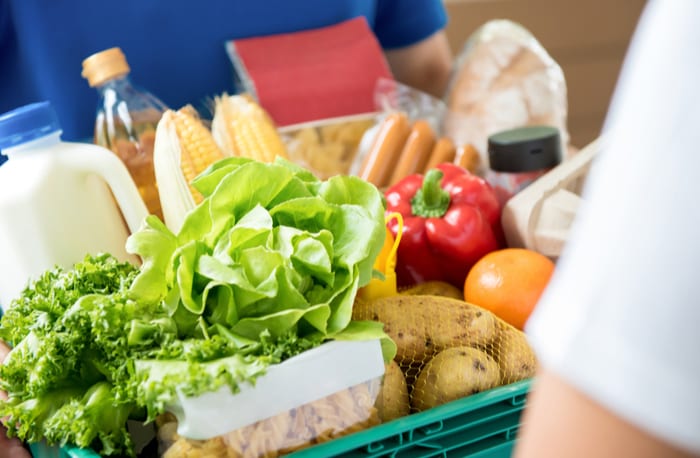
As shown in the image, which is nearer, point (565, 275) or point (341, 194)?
point (565, 275)

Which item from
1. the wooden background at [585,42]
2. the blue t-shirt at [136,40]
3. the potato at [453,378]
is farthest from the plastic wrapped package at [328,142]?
the wooden background at [585,42]

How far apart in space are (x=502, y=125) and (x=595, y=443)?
1002 mm

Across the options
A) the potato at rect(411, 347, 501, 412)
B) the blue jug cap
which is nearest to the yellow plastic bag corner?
the potato at rect(411, 347, 501, 412)

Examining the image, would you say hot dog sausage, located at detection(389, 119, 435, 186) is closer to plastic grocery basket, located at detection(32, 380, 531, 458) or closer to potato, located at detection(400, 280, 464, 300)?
potato, located at detection(400, 280, 464, 300)

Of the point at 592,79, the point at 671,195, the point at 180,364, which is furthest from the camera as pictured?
the point at 592,79

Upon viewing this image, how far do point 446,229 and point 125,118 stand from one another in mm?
415

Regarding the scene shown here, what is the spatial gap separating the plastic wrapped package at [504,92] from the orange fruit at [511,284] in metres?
0.37

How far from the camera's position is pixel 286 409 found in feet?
1.94

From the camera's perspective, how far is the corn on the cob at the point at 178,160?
0.86 meters

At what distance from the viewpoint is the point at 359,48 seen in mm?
1263

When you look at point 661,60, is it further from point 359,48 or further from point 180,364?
point 359,48

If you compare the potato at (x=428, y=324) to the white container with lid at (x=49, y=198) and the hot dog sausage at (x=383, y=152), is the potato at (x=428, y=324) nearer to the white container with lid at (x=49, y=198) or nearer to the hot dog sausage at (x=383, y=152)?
the white container with lid at (x=49, y=198)

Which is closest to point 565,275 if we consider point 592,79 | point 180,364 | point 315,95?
point 180,364

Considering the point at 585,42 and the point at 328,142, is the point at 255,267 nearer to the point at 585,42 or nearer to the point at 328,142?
the point at 328,142
